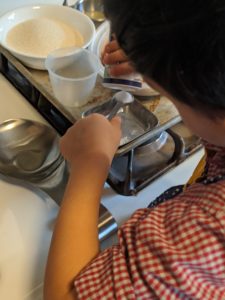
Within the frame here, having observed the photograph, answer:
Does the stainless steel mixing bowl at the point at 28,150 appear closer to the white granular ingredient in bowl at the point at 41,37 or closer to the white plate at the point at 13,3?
the white granular ingredient in bowl at the point at 41,37

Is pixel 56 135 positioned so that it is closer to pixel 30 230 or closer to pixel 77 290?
pixel 30 230

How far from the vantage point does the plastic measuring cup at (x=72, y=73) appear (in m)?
0.68

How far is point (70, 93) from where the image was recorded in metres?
0.68

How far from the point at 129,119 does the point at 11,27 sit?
319 millimetres

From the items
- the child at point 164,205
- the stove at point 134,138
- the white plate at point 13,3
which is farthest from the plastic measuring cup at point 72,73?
the white plate at point 13,3

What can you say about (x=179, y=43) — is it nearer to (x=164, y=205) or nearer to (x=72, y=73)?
(x=164, y=205)

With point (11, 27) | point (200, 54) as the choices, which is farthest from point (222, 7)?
point (11, 27)

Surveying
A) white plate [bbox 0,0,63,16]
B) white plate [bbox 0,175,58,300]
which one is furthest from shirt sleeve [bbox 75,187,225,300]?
white plate [bbox 0,0,63,16]

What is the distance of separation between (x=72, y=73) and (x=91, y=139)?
0.58ft

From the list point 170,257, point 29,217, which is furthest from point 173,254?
point 29,217

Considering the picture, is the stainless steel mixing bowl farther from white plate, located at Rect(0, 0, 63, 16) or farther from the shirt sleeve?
white plate, located at Rect(0, 0, 63, 16)

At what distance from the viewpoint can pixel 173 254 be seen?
0.43 metres

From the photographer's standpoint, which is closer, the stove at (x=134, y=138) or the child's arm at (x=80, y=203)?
the child's arm at (x=80, y=203)

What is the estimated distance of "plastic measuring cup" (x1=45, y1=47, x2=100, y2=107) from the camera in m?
0.68
